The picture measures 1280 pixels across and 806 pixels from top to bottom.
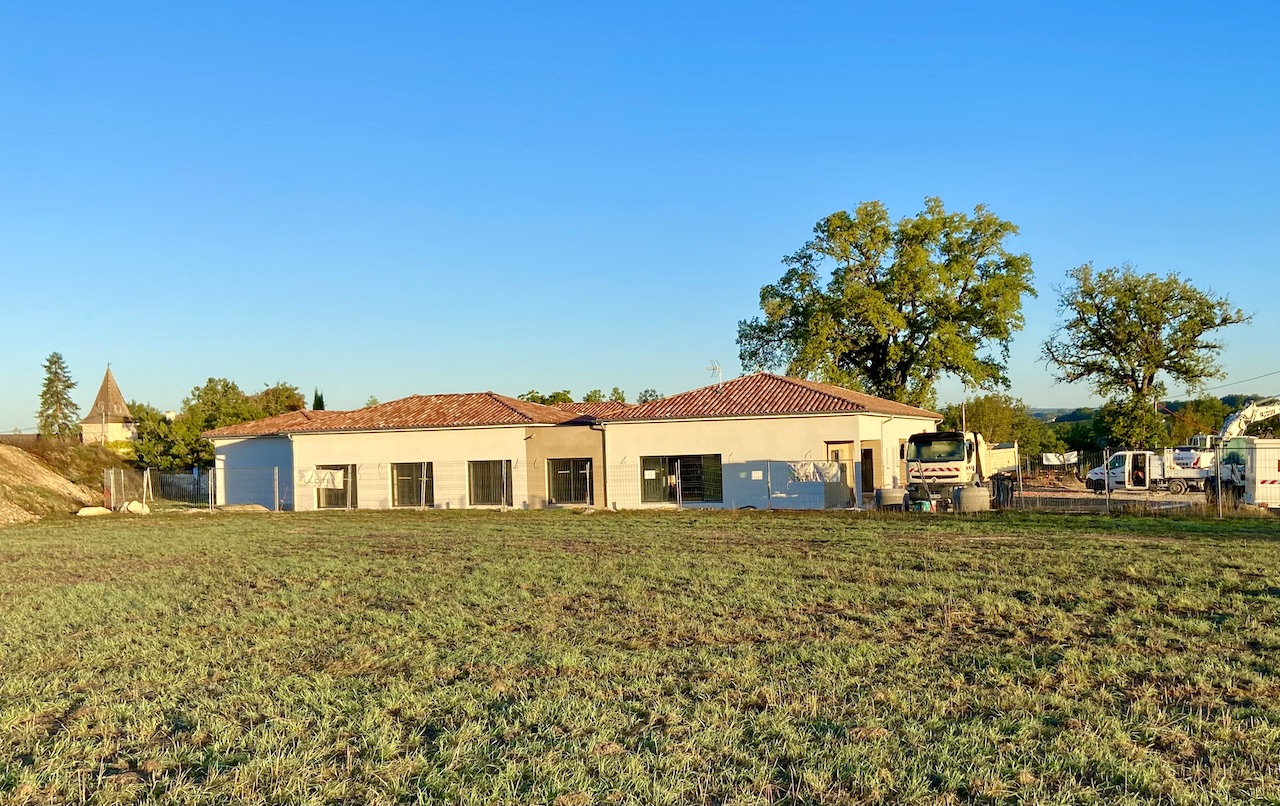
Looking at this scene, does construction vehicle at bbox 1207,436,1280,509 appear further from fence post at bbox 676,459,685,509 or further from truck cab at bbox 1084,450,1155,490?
fence post at bbox 676,459,685,509

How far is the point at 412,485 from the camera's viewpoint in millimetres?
37500

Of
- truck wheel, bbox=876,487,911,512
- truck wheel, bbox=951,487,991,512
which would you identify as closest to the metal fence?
truck wheel, bbox=876,487,911,512

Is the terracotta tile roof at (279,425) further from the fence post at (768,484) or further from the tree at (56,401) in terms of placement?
the tree at (56,401)

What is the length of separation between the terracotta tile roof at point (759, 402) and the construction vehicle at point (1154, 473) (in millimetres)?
7841

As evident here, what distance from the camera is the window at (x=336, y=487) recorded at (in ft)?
125

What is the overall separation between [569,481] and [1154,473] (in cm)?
2081

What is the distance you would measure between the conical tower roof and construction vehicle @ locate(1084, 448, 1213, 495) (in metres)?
104

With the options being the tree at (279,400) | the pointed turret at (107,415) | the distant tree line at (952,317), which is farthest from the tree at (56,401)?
the distant tree line at (952,317)

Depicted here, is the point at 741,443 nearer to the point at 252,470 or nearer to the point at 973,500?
the point at 973,500

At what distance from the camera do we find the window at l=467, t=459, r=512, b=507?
119ft

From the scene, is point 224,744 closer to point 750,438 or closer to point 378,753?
point 378,753

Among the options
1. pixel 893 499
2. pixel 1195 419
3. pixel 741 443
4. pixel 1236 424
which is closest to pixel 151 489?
pixel 741 443

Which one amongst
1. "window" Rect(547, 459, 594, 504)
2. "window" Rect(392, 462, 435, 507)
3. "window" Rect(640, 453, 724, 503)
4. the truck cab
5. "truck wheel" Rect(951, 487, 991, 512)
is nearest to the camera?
"truck wheel" Rect(951, 487, 991, 512)

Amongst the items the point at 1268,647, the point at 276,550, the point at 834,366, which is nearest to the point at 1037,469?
the point at 834,366
